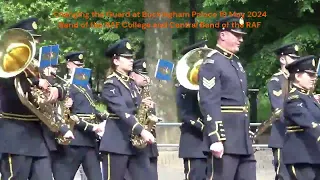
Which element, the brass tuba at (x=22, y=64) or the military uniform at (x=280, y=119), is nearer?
the brass tuba at (x=22, y=64)

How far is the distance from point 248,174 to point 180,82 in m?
2.38

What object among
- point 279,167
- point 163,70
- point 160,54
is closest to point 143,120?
point 163,70

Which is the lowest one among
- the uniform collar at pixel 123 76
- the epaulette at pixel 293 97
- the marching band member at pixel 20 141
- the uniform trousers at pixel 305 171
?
the uniform trousers at pixel 305 171

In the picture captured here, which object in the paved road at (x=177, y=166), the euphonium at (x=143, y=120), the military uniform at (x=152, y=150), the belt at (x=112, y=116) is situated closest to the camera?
the euphonium at (x=143, y=120)

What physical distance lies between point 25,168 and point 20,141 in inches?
10.3

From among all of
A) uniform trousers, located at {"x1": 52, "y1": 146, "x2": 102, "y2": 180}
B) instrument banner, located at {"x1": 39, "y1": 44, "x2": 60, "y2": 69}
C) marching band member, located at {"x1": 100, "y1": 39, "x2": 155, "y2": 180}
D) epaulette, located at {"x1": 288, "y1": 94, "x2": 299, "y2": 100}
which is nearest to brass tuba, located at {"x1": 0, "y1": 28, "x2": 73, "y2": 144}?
instrument banner, located at {"x1": 39, "y1": 44, "x2": 60, "y2": 69}

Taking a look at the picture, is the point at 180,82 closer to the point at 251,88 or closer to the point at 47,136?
the point at 47,136

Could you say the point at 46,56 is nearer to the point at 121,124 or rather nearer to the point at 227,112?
the point at 121,124

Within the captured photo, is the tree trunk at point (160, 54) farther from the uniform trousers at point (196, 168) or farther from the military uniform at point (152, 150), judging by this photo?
the uniform trousers at point (196, 168)

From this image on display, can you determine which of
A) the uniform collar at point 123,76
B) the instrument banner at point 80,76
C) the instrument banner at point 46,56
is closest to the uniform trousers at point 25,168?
the instrument banner at point 46,56

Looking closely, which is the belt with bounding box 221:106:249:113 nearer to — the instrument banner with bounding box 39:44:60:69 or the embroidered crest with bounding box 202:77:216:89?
the embroidered crest with bounding box 202:77:216:89

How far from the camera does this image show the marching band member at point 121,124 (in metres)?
8.56

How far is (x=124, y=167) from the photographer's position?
28.2 feet

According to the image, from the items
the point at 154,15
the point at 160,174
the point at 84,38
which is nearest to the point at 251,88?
the point at 154,15
